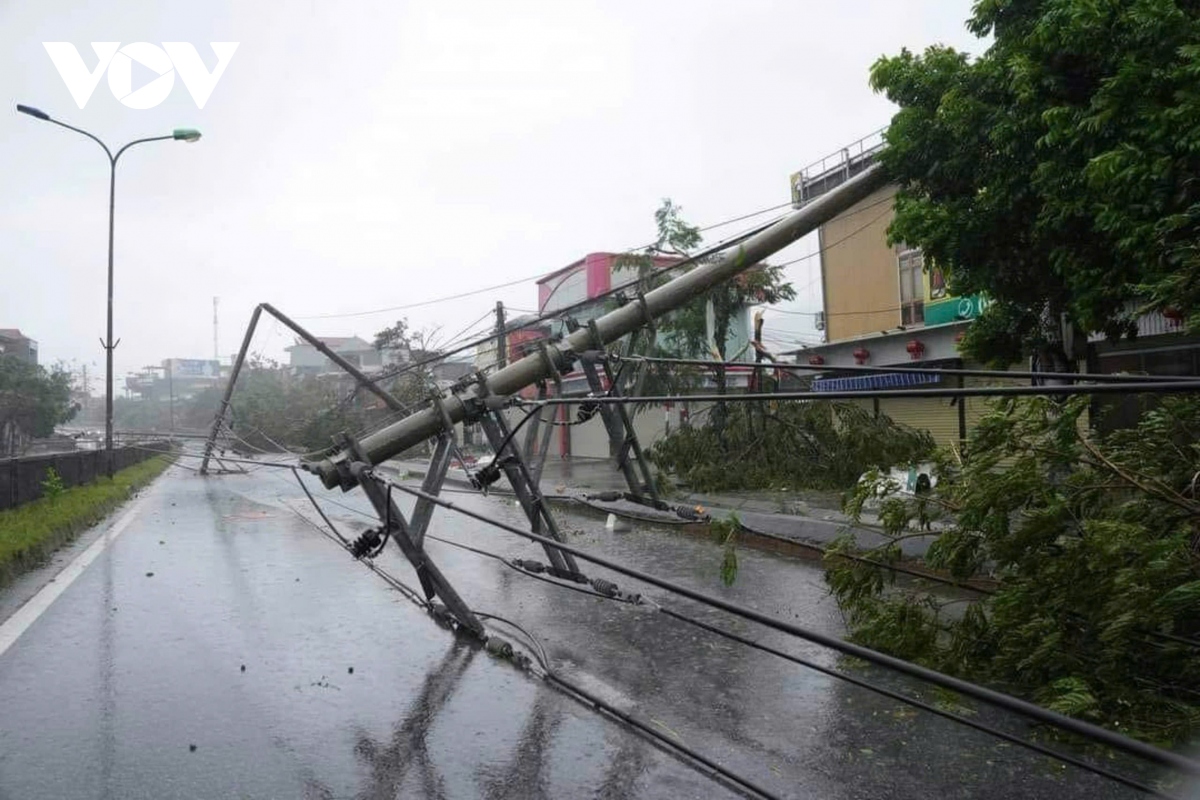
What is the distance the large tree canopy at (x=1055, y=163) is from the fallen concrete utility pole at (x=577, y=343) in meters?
0.79

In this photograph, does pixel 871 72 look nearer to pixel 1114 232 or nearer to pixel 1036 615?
pixel 1114 232

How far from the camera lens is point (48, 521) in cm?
1230

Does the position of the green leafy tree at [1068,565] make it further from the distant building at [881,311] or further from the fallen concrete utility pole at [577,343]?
the distant building at [881,311]

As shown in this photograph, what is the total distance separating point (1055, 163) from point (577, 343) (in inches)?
173

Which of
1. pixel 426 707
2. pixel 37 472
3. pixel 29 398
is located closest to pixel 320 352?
pixel 426 707

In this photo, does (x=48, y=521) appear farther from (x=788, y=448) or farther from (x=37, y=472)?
(x=788, y=448)

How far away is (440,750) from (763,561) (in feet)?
21.9

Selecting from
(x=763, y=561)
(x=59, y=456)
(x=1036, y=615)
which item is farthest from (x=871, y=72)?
(x=59, y=456)

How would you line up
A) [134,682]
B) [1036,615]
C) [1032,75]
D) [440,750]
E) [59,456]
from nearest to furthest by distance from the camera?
[440,750] → [1036,615] → [134,682] → [1032,75] → [59,456]

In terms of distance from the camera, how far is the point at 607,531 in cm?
1370

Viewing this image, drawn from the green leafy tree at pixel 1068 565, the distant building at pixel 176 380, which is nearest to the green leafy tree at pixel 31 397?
the green leafy tree at pixel 1068 565

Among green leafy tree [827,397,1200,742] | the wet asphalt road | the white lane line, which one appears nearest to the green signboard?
the wet asphalt road

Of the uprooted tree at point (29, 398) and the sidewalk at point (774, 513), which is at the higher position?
the uprooted tree at point (29, 398)

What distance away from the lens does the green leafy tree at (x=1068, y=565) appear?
15.9ft
